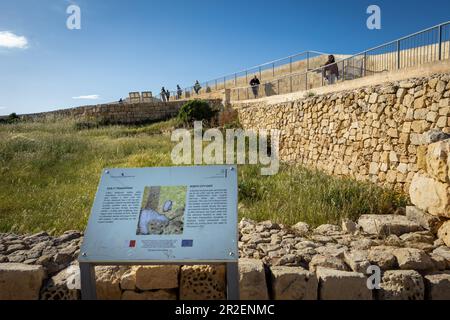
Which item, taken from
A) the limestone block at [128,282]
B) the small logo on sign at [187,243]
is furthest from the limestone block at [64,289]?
the small logo on sign at [187,243]

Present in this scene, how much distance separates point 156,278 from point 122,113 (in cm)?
2258

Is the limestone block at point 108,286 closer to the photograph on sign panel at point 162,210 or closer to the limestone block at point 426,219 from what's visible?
the photograph on sign panel at point 162,210

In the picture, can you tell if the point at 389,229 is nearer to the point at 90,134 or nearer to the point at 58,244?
the point at 58,244

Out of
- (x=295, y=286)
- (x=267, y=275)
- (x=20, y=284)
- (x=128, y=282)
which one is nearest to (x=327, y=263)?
(x=295, y=286)

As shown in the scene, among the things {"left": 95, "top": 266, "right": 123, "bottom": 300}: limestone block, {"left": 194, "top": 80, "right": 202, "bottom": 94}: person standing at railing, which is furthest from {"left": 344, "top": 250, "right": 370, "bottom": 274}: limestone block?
{"left": 194, "top": 80, "right": 202, "bottom": 94}: person standing at railing

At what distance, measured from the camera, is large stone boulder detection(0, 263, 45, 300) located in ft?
12.5

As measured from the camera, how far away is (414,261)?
4.05 metres

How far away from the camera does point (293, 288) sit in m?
3.66

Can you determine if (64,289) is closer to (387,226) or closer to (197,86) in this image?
(387,226)

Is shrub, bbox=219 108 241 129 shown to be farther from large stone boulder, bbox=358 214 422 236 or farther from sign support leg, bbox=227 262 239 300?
sign support leg, bbox=227 262 239 300

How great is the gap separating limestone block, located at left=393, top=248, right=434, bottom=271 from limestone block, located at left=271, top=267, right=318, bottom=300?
3.90ft

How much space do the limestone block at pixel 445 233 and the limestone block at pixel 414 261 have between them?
3.64 feet

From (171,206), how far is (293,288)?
151cm
